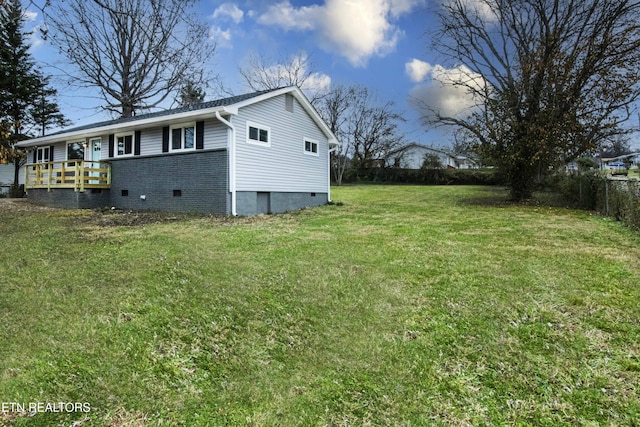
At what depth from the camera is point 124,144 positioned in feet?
49.5

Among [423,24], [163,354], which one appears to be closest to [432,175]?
[423,24]

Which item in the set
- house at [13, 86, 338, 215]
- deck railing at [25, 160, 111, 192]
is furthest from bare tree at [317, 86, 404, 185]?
deck railing at [25, 160, 111, 192]

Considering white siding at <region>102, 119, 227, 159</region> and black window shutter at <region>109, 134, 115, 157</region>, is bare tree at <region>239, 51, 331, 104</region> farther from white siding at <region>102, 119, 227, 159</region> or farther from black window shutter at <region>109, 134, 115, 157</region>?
white siding at <region>102, 119, 227, 159</region>

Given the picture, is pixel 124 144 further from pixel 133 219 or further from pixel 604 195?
pixel 604 195

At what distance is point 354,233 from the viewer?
873 cm

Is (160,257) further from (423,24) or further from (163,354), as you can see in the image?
(423,24)

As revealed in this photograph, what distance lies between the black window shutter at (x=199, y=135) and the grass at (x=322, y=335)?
21.5 feet

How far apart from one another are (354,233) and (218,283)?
15.0 feet

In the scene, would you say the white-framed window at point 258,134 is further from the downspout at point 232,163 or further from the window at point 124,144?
the window at point 124,144

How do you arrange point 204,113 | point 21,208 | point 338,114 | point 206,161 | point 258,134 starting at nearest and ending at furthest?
point 204,113 < point 206,161 < point 258,134 < point 21,208 < point 338,114

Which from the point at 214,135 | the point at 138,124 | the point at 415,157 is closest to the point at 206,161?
the point at 214,135

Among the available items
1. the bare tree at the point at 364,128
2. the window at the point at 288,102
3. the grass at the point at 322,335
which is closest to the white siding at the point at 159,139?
the window at the point at 288,102

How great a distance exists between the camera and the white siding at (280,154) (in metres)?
12.4

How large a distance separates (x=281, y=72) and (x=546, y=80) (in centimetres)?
2447
